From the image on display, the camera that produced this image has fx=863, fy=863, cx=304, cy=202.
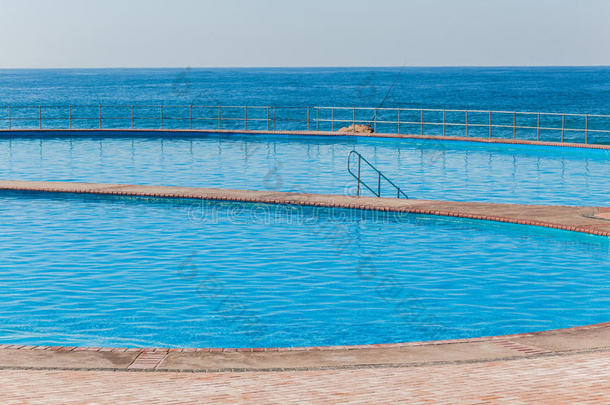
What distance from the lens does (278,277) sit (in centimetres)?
1244

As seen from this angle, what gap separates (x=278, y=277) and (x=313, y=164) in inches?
553

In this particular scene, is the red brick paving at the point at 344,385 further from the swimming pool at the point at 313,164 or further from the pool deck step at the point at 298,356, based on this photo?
the swimming pool at the point at 313,164

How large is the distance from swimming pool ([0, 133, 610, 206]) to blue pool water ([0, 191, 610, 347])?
Result: 457 centimetres

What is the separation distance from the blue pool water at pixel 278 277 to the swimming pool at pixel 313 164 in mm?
4568

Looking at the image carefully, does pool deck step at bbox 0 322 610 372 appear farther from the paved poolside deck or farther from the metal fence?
the metal fence

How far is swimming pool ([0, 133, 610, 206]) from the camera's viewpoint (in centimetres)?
2117

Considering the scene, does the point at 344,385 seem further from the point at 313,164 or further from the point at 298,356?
the point at 313,164

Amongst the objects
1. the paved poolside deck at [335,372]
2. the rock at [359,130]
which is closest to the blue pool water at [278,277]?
the paved poolside deck at [335,372]

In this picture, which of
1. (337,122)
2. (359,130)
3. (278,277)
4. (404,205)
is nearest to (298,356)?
(278,277)

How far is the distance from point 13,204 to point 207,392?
13.0 m

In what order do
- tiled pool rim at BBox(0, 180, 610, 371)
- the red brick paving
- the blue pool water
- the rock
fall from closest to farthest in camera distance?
1. the red brick paving
2. the blue pool water
3. tiled pool rim at BBox(0, 180, 610, 371)
4. the rock

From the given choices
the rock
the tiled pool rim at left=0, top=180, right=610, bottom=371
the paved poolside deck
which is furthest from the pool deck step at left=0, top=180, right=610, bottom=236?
the rock

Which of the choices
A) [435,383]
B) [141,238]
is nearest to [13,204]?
[141,238]

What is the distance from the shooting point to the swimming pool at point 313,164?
21.2 metres
